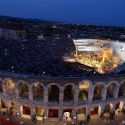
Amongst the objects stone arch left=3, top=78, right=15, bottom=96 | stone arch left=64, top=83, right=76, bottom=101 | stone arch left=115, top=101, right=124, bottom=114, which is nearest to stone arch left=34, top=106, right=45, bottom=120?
stone arch left=64, top=83, right=76, bottom=101

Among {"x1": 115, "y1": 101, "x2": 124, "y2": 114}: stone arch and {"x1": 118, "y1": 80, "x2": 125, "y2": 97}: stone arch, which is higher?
{"x1": 118, "y1": 80, "x2": 125, "y2": 97}: stone arch

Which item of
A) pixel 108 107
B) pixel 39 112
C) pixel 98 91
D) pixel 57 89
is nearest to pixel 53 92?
pixel 57 89

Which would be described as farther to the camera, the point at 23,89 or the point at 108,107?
the point at 108,107

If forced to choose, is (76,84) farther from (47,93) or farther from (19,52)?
(19,52)

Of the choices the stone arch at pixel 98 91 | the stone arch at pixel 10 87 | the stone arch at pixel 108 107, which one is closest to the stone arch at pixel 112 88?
the stone arch at pixel 98 91

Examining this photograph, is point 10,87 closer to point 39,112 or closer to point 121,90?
point 39,112

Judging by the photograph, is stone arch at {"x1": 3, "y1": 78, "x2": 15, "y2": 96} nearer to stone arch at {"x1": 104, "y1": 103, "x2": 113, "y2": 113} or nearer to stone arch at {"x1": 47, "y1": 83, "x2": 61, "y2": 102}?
stone arch at {"x1": 47, "y1": 83, "x2": 61, "y2": 102}

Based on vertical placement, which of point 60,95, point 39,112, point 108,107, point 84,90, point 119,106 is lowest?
point 39,112

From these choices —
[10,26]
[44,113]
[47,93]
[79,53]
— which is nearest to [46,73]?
[47,93]
